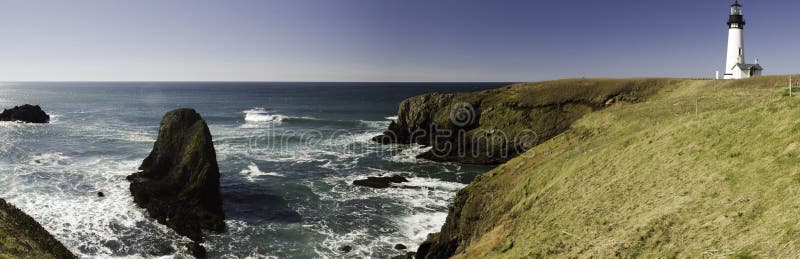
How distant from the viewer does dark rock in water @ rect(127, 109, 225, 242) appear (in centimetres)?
2641

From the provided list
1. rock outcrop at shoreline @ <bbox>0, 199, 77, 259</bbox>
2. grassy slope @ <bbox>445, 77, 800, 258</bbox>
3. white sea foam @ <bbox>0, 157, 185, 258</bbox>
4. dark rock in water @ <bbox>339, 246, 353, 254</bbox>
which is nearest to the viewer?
grassy slope @ <bbox>445, 77, 800, 258</bbox>

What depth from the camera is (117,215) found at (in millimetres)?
27156

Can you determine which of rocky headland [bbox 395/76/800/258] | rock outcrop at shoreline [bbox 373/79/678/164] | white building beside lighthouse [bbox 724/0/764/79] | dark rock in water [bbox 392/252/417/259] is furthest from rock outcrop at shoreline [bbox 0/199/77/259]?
white building beside lighthouse [bbox 724/0/764/79]

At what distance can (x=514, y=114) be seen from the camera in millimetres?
46750

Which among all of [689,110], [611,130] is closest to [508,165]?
[611,130]

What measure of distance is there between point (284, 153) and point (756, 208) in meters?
44.4

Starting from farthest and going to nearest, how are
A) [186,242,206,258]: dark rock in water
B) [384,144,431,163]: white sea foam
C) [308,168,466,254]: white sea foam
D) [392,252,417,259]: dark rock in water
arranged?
[384,144,431,163]: white sea foam, [308,168,466,254]: white sea foam, [186,242,206,258]: dark rock in water, [392,252,417,259]: dark rock in water

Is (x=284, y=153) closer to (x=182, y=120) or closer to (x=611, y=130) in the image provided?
(x=182, y=120)

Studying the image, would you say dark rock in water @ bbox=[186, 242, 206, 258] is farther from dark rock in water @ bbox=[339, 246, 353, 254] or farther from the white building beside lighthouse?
the white building beside lighthouse

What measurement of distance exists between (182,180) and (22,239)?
19527 millimetres

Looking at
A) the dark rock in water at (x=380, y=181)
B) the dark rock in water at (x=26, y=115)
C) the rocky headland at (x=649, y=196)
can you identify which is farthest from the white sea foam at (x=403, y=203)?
the dark rock in water at (x=26, y=115)

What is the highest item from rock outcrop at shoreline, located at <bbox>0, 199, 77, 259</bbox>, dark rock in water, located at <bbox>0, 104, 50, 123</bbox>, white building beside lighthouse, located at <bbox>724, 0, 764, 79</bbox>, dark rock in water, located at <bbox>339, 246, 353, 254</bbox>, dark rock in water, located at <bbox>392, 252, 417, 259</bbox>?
white building beside lighthouse, located at <bbox>724, 0, 764, 79</bbox>

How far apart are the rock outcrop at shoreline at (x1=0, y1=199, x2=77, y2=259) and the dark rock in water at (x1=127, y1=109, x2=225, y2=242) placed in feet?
35.7

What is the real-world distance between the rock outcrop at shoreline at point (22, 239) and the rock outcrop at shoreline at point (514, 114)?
35757mm
